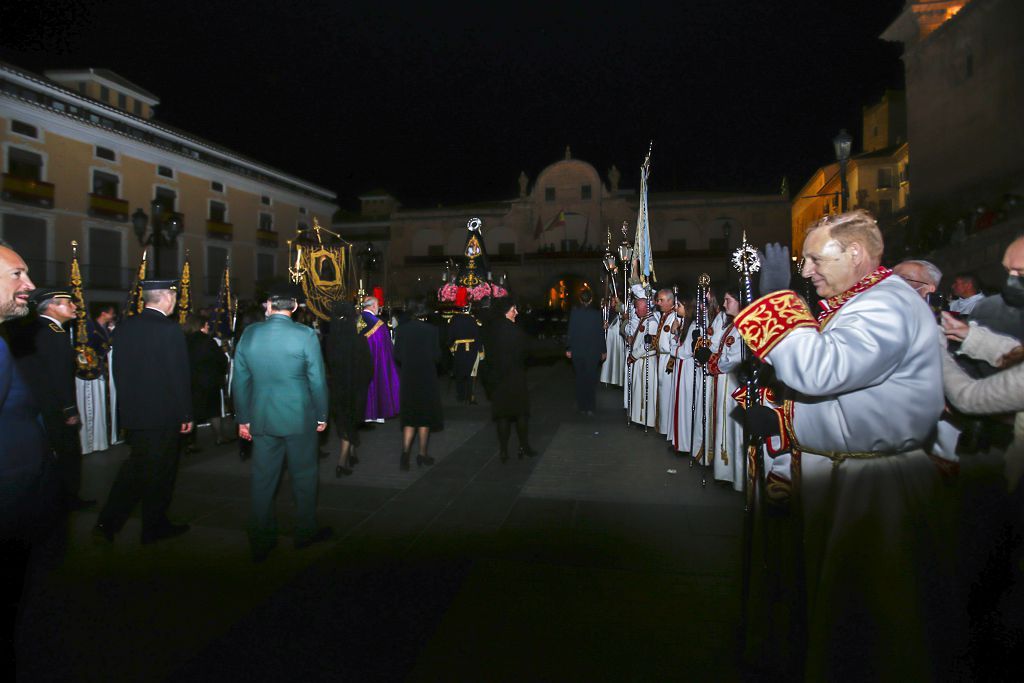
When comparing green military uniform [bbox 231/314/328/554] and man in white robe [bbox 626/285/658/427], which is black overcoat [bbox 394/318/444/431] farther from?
man in white robe [bbox 626/285/658/427]

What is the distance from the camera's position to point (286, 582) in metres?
3.68

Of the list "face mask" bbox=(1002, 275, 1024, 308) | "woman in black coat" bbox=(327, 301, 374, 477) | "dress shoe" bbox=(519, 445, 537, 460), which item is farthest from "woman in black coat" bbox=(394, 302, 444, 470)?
"face mask" bbox=(1002, 275, 1024, 308)

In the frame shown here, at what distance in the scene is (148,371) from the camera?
14.0ft

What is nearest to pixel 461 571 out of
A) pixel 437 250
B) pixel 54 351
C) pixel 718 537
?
pixel 718 537

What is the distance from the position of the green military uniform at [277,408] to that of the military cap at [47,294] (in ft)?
7.97

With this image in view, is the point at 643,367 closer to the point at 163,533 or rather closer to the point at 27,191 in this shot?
the point at 163,533

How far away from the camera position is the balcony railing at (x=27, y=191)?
2178cm

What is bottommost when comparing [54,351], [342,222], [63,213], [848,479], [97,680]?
[97,680]

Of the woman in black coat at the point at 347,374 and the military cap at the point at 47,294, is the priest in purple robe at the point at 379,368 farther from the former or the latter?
the military cap at the point at 47,294

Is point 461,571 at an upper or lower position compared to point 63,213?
lower

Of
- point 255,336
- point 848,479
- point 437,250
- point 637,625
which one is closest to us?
point 848,479

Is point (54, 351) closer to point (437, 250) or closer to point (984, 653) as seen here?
point (984, 653)

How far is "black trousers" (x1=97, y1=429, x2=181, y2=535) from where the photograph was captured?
4270mm

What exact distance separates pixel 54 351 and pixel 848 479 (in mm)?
5538
